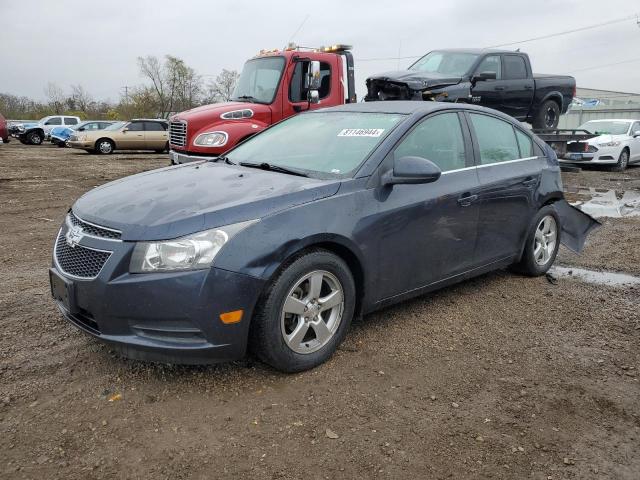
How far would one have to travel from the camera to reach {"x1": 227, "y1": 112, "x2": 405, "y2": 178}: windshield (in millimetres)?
3651

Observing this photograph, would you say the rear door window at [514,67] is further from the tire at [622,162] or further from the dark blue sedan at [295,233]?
the dark blue sedan at [295,233]

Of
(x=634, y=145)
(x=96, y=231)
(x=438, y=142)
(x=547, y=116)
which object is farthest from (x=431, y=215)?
(x=634, y=145)

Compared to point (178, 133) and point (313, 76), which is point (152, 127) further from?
point (313, 76)

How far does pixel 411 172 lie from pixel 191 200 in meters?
1.37

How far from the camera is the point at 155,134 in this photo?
888 inches

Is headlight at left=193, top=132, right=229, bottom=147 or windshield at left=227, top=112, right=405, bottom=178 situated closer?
windshield at left=227, top=112, right=405, bottom=178

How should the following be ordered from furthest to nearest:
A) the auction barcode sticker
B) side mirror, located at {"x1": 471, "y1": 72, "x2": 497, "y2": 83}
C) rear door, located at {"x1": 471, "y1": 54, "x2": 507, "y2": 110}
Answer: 1. rear door, located at {"x1": 471, "y1": 54, "x2": 507, "y2": 110}
2. side mirror, located at {"x1": 471, "y1": 72, "x2": 497, "y2": 83}
3. the auction barcode sticker

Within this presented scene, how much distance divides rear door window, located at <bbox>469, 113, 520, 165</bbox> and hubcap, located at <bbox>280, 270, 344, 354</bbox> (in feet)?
6.05

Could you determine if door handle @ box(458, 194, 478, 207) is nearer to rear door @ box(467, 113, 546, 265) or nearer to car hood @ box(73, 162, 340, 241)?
rear door @ box(467, 113, 546, 265)

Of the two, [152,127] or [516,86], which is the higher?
[516,86]

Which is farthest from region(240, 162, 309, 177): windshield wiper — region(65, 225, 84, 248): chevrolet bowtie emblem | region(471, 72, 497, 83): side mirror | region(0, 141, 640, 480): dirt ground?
region(471, 72, 497, 83): side mirror

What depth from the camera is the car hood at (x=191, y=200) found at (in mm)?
2842

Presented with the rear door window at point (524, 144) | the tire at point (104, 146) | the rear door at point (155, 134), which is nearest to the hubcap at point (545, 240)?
the rear door window at point (524, 144)

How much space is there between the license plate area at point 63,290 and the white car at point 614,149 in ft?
45.0
